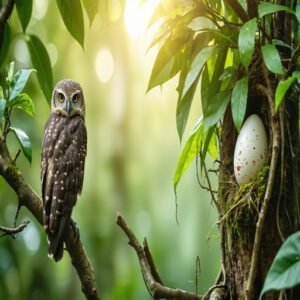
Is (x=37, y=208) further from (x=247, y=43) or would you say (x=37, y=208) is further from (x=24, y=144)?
(x=247, y=43)

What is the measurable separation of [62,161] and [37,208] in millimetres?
542

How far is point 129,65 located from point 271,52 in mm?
2093

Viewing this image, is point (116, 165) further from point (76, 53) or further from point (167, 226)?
point (76, 53)

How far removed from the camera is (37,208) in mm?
1717

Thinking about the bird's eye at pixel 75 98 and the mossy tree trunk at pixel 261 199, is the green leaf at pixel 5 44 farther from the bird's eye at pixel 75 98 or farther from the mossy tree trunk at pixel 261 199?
the mossy tree trunk at pixel 261 199

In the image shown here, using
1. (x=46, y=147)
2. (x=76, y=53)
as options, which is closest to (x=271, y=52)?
(x=46, y=147)

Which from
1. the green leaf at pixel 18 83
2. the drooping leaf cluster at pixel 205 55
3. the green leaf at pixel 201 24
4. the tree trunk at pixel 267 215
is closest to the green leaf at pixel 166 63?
the drooping leaf cluster at pixel 205 55

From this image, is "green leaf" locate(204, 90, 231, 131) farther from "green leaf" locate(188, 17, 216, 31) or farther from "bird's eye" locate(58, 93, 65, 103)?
"bird's eye" locate(58, 93, 65, 103)

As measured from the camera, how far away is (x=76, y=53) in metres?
3.48

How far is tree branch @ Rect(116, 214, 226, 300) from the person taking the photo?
161 centimetres

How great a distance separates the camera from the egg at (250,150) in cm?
160

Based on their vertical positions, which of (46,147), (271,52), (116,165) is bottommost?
(116,165)

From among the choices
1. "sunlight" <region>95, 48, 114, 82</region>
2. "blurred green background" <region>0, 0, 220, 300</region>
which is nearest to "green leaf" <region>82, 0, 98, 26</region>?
"blurred green background" <region>0, 0, 220, 300</region>

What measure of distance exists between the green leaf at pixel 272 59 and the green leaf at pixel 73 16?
20.9 inches
